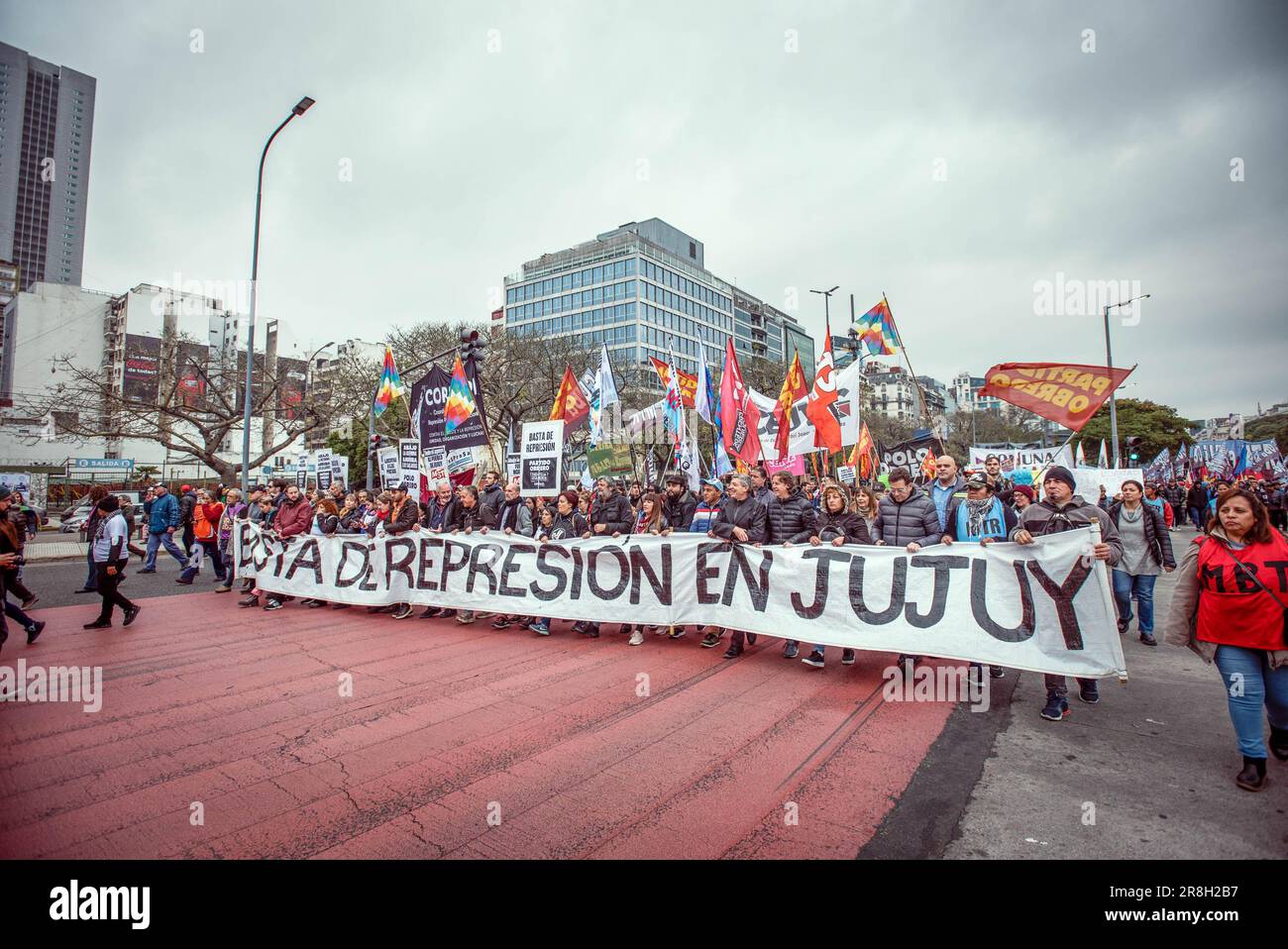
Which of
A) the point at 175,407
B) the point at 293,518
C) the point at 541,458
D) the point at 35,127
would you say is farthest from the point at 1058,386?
the point at 175,407

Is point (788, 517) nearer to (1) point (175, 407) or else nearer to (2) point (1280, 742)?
(2) point (1280, 742)

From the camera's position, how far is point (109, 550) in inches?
308

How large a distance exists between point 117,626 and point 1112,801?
1106 centimetres

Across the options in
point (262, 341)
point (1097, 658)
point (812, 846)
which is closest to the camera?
point (812, 846)

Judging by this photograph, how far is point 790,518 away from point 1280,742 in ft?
12.6

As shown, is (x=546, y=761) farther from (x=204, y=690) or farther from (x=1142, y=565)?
(x=1142, y=565)

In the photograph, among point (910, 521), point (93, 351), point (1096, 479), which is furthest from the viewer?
point (93, 351)

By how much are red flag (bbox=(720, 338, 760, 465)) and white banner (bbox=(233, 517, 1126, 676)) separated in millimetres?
5956

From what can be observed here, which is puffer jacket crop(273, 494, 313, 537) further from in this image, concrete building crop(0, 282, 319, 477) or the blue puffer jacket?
concrete building crop(0, 282, 319, 477)

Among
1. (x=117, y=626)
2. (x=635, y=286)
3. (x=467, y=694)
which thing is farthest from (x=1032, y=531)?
(x=635, y=286)

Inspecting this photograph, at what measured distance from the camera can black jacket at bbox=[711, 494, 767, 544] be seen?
21.8ft

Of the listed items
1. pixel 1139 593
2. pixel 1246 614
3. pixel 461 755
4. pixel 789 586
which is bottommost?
pixel 461 755

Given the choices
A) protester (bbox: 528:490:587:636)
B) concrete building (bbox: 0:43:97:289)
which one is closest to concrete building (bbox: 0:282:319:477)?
concrete building (bbox: 0:43:97:289)

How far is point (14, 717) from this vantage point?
4816mm
